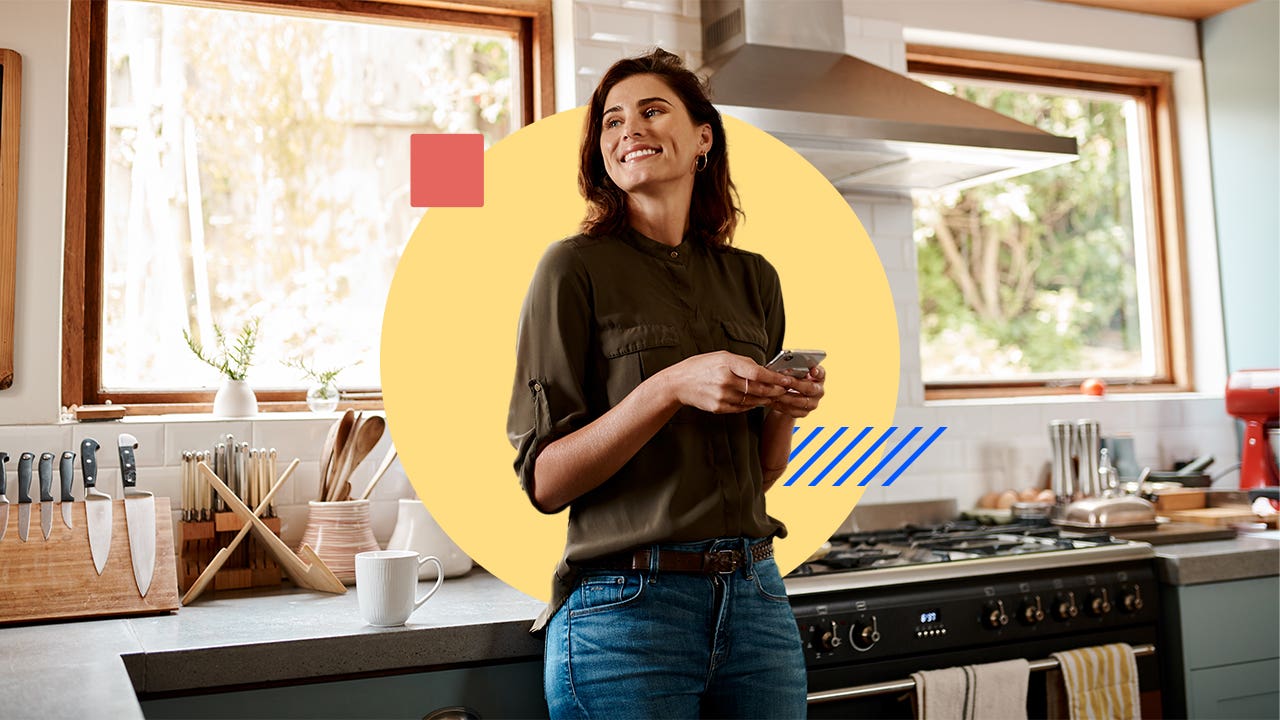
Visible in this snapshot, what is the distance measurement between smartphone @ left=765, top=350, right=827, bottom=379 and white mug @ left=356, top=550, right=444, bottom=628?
0.74 meters

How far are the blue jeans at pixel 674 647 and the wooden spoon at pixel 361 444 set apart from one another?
2.82 feet

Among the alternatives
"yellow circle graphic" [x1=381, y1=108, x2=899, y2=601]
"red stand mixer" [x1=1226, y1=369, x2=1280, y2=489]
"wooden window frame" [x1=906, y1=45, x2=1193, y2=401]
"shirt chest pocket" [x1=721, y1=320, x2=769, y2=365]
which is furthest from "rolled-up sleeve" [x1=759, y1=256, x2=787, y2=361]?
"red stand mixer" [x1=1226, y1=369, x2=1280, y2=489]

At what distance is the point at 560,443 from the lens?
4.60ft

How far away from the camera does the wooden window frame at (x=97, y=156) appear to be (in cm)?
226

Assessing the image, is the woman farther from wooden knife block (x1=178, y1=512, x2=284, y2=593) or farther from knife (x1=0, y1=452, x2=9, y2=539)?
knife (x1=0, y1=452, x2=9, y2=539)

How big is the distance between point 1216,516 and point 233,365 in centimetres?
243

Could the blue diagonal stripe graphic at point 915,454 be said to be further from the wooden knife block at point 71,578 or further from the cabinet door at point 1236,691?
the wooden knife block at point 71,578

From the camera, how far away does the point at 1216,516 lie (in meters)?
2.72

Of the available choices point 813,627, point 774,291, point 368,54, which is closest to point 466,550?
point 813,627

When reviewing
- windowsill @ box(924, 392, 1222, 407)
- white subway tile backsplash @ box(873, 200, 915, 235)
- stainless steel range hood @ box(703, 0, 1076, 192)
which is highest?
stainless steel range hood @ box(703, 0, 1076, 192)

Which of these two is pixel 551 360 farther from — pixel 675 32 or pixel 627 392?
pixel 675 32

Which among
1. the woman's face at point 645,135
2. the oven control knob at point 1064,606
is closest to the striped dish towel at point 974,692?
the oven control knob at point 1064,606

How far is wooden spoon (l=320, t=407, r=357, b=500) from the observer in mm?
2236

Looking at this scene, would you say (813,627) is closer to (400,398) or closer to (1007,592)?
(1007,592)
